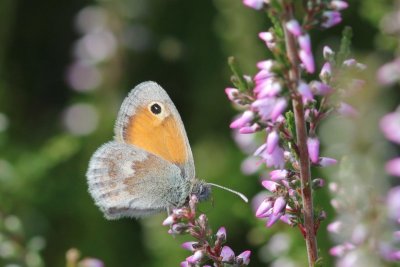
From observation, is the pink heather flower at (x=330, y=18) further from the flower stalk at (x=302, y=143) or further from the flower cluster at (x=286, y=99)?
the flower stalk at (x=302, y=143)

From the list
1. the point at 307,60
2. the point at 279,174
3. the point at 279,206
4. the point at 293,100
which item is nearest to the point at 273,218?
the point at 279,206

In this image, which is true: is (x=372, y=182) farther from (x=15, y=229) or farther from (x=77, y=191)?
(x=77, y=191)

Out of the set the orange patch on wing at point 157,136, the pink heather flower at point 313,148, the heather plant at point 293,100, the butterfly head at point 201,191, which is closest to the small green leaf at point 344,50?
the heather plant at point 293,100

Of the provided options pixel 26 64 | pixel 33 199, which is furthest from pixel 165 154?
pixel 26 64

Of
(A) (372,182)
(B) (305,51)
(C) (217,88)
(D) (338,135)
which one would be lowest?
(C) (217,88)

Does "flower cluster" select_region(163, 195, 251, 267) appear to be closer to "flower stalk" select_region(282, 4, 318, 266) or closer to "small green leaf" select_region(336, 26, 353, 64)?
"flower stalk" select_region(282, 4, 318, 266)

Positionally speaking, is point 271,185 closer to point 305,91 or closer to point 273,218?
point 273,218

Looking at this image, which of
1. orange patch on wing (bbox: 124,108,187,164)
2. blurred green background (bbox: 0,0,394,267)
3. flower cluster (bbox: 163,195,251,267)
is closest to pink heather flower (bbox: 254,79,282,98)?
flower cluster (bbox: 163,195,251,267)
